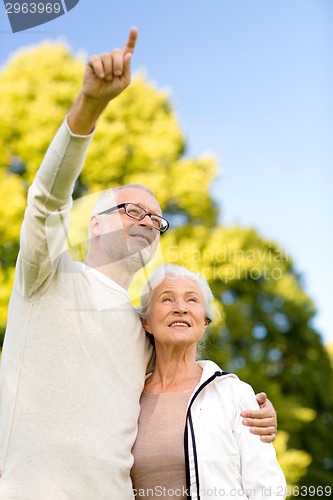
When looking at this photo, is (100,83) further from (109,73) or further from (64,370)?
(64,370)

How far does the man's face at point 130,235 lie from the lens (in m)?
2.46

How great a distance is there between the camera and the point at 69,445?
2.09 metres

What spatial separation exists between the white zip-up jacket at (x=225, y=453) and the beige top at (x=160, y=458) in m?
0.04

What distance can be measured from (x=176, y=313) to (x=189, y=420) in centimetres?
37

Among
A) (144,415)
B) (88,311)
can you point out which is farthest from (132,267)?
(144,415)

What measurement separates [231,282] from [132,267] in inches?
435

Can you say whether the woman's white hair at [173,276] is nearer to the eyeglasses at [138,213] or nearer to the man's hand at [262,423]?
the eyeglasses at [138,213]

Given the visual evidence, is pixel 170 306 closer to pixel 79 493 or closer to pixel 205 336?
pixel 205 336

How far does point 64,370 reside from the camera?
7.09 ft

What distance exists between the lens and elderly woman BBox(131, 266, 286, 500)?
7.33 ft
